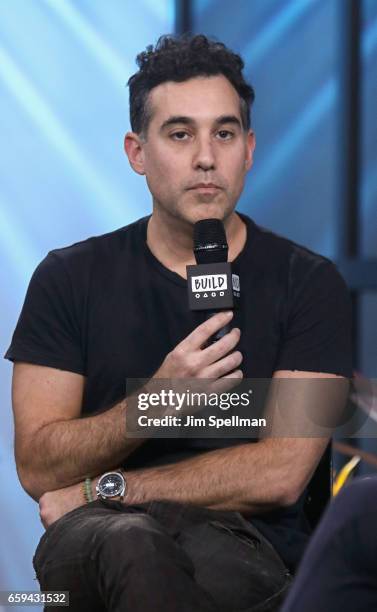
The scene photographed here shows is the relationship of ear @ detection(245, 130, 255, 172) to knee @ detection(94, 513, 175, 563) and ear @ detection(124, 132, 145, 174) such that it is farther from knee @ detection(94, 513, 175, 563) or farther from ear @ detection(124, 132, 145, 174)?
knee @ detection(94, 513, 175, 563)

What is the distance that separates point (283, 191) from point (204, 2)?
687mm

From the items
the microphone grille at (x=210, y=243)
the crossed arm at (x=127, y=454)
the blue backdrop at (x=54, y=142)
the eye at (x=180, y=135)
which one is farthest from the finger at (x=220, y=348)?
the blue backdrop at (x=54, y=142)

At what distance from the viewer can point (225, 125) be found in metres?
2.31

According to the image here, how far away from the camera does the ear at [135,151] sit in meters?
2.45

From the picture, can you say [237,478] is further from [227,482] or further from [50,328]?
[50,328]

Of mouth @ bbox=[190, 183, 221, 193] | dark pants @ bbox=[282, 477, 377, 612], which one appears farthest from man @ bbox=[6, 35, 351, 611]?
dark pants @ bbox=[282, 477, 377, 612]

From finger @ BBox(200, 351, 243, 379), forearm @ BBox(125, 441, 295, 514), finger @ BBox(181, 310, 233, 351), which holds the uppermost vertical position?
finger @ BBox(181, 310, 233, 351)

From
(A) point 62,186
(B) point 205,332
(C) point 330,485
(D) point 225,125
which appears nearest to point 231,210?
(D) point 225,125

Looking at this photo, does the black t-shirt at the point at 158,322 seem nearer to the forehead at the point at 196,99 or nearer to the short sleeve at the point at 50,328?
the short sleeve at the point at 50,328

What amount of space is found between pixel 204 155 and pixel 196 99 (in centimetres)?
15

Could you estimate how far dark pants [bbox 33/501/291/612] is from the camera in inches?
66.4

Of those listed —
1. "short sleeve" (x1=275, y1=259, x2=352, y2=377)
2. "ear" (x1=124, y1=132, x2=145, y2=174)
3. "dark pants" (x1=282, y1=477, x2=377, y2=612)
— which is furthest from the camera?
"ear" (x1=124, y1=132, x2=145, y2=174)

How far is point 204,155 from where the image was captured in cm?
223

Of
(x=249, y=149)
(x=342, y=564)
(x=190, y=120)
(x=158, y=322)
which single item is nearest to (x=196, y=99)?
(x=190, y=120)
